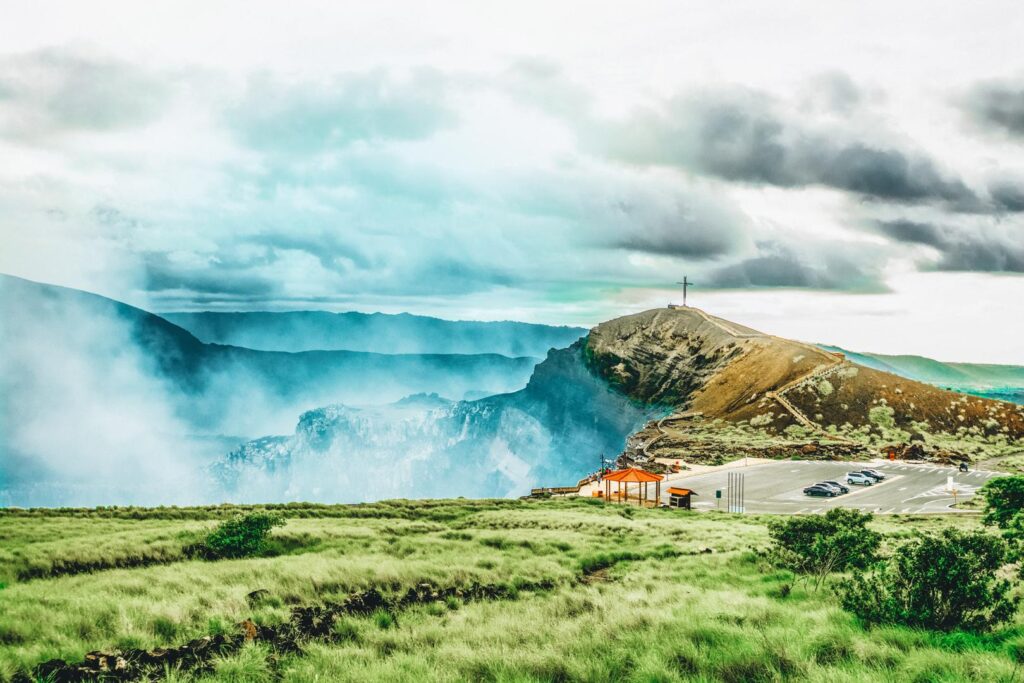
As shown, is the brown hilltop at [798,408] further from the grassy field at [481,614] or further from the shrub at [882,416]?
the grassy field at [481,614]

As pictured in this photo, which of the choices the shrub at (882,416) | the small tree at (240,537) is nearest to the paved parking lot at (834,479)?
the small tree at (240,537)

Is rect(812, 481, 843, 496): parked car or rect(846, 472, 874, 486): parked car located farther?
rect(846, 472, 874, 486): parked car

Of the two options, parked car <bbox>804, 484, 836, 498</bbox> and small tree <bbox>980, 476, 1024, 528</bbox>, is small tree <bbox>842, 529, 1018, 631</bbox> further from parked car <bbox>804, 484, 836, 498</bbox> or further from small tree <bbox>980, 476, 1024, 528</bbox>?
parked car <bbox>804, 484, 836, 498</bbox>

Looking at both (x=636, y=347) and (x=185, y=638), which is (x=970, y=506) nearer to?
(x=185, y=638)

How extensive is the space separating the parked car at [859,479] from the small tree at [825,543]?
43425mm

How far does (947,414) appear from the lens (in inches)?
3839

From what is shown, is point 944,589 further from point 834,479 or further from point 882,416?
point 882,416

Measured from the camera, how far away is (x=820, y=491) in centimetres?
4688

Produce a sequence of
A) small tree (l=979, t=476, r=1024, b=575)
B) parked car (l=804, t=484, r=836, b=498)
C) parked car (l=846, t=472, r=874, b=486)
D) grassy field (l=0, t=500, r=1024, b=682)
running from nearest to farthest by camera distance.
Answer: grassy field (l=0, t=500, r=1024, b=682) < small tree (l=979, t=476, r=1024, b=575) < parked car (l=804, t=484, r=836, b=498) < parked car (l=846, t=472, r=874, b=486)

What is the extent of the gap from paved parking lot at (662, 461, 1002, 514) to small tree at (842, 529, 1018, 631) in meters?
33.3

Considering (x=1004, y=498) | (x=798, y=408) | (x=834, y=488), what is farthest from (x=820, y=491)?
(x=798, y=408)

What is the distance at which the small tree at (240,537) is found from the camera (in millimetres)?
17641

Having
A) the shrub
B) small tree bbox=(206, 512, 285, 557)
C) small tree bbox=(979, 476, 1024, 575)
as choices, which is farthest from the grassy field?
the shrub

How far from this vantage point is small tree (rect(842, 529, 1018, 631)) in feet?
26.5
